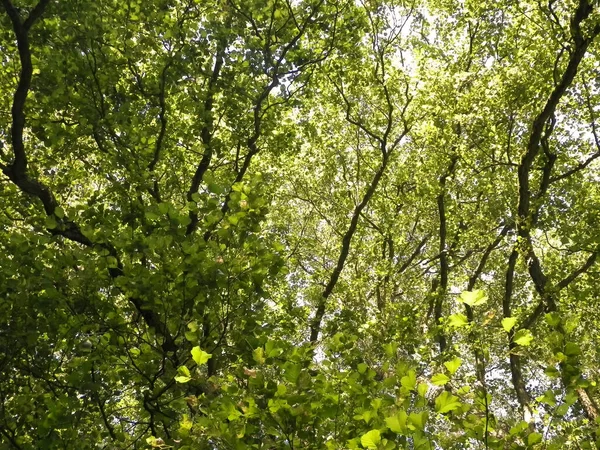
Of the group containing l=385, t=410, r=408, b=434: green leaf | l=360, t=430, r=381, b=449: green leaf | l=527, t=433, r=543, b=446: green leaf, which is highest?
l=527, t=433, r=543, b=446: green leaf

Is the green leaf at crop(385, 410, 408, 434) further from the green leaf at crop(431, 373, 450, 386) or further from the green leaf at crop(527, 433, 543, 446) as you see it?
the green leaf at crop(527, 433, 543, 446)

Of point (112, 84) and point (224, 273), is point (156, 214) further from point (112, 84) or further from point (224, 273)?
point (112, 84)

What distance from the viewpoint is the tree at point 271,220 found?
10.2 feet

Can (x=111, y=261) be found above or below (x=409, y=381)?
above

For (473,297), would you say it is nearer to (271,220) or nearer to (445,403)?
(445,403)

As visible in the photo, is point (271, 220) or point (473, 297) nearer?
point (473, 297)

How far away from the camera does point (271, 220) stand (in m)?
15.7

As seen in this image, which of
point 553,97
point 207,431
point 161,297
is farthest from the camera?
point 553,97

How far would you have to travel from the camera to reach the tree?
310 centimetres

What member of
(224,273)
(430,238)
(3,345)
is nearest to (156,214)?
(224,273)

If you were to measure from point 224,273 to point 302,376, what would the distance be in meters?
1.36

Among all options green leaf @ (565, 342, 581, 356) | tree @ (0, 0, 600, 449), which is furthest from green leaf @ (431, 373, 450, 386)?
green leaf @ (565, 342, 581, 356)

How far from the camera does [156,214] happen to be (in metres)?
3.92

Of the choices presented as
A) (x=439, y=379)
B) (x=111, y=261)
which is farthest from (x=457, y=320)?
(x=111, y=261)
